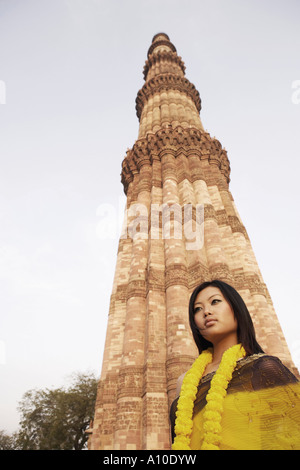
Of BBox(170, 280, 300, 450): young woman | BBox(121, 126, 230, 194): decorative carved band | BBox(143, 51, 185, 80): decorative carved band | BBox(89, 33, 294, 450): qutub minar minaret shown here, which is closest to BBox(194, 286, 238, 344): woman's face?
BBox(170, 280, 300, 450): young woman

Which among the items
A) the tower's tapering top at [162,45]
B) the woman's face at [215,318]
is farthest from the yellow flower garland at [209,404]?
the tower's tapering top at [162,45]

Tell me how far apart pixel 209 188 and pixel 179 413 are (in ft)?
39.4

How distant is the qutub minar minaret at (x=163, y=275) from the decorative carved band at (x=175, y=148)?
2.1 inches

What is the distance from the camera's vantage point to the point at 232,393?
1.73 metres

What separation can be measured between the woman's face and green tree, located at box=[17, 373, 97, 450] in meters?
22.7

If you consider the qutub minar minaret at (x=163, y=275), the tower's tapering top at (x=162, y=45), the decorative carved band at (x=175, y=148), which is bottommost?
the qutub minar minaret at (x=163, y=275)

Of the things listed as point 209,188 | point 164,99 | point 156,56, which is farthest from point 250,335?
point 156,56

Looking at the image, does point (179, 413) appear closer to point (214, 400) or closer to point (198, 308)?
point (214, 400)

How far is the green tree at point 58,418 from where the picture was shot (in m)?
20.6

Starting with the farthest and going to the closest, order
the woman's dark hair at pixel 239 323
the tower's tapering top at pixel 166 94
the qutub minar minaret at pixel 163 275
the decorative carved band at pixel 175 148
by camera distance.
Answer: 1. the tower's tapering top at pixel 166 94
2. the decorative carved band at pixel 175 148
3. the qutub minar minaret at pixel 163 275
4. the woman's dark hair at pixel 239 323

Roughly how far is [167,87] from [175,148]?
8.26 metres

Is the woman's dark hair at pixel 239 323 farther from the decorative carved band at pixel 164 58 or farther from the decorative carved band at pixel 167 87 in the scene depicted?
the decorative carved band at pixel 164 58

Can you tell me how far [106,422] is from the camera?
7422mm

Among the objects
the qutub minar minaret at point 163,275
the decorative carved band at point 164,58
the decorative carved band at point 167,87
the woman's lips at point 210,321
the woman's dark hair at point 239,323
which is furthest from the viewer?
the decorative carved band at point 164,58
